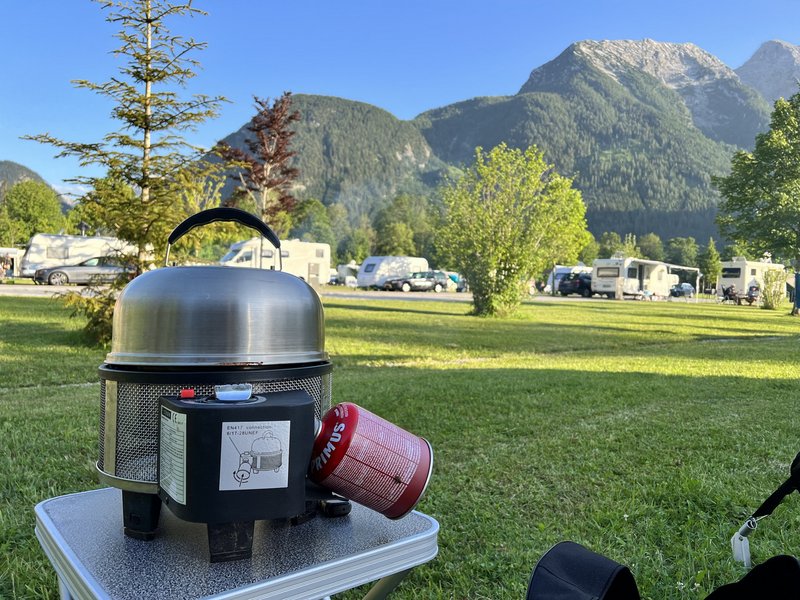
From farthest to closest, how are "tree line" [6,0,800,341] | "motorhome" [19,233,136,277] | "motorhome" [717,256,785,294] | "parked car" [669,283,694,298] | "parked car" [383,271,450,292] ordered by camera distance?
1. "parked car" [669,283,694,298]
2. "motorhome" [717,256,785,294]
3. "parked car" [383,271,450,292]
4. "motorhome" [19,233,136,277]
5. "tree line" [6,0,800,341]

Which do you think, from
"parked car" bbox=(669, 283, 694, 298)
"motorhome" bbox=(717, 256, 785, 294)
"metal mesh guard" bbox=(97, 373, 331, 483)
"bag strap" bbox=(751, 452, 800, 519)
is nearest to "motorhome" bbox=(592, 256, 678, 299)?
"motorhome" bbox=(717, 256, 785, 294)

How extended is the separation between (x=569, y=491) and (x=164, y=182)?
8.59 meters

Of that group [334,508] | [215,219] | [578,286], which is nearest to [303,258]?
[578,286]

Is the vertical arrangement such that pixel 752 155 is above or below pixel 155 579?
above

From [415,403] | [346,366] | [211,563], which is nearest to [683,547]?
[211,563]

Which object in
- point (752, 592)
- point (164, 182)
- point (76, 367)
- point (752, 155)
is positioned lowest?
point (76, 367)

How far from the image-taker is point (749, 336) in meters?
14.9

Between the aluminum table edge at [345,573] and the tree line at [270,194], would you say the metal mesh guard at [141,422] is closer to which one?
the aluminum table edge at [345,573]

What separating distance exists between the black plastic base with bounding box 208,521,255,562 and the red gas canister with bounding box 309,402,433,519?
0.17m

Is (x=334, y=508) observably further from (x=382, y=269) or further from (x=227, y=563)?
(x=382, y=269)

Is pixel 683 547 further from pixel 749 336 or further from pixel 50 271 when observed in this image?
pixel 50 271

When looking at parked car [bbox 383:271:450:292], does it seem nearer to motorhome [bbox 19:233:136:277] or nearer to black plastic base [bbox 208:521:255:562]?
motorhome [bbox 19:233:136:277]

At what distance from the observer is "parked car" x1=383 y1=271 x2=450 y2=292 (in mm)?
42875

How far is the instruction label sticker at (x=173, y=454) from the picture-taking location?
114cm
